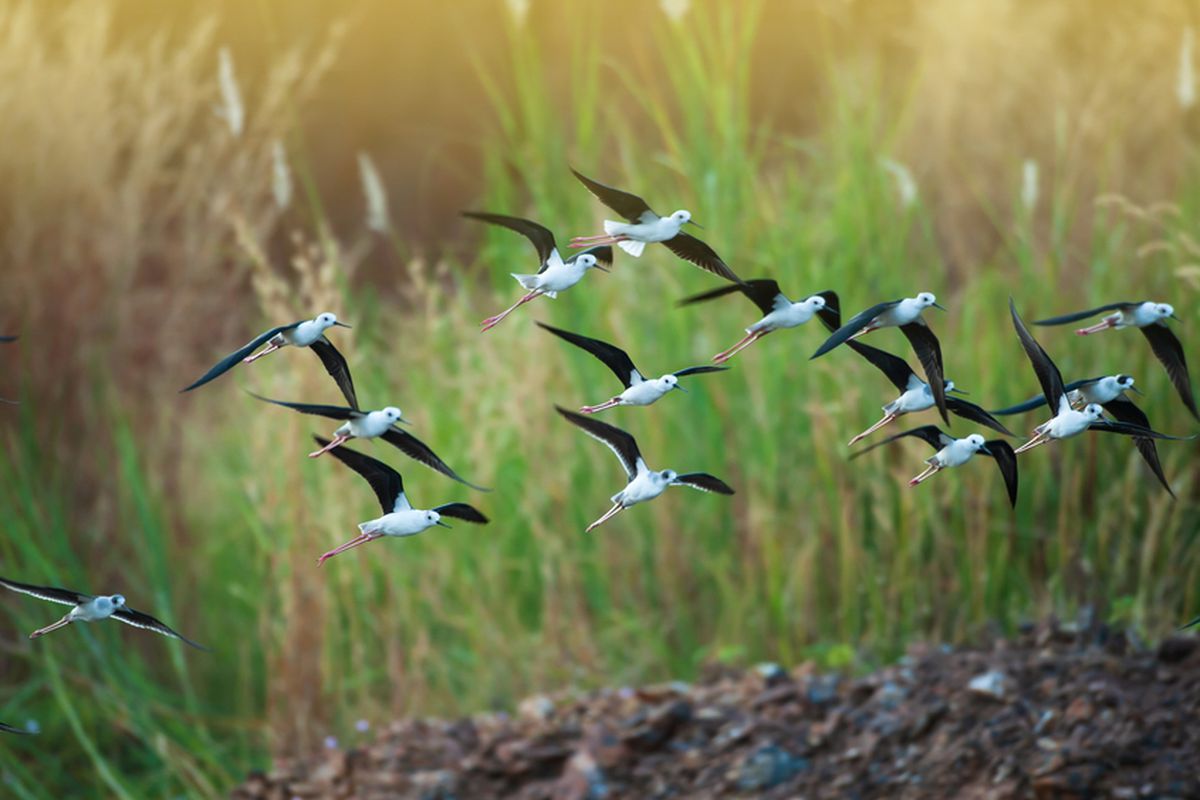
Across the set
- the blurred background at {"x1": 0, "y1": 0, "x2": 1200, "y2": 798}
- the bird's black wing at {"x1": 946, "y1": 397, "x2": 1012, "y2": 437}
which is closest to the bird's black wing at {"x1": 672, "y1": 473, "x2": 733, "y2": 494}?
the bird's black wing at {"x1": 946, "y1": 397, "x2": 1012, "y2": 437}

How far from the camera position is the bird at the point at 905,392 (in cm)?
124

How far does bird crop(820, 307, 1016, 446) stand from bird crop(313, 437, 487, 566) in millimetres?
344

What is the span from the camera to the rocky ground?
245cm

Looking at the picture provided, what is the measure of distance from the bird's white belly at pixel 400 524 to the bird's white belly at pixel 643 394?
8.1 inches

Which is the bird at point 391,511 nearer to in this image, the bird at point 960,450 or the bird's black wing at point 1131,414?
the bird at point 960,450

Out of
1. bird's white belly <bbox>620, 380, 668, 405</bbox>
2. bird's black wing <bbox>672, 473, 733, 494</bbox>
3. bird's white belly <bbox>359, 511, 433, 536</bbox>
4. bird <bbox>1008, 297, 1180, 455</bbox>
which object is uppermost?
bird's white belly <bbox>620, 380, 668, 405</bbox>

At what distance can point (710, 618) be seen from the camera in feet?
11.5

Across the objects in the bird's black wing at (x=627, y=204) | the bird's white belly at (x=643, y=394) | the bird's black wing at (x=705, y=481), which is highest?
the bird's black wing at (x=627, y=204)

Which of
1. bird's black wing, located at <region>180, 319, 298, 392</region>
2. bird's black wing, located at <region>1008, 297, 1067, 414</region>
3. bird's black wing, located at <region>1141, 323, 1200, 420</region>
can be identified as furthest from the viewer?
bird's black wing, located at <region>1141, 323, 1200, 420</region>

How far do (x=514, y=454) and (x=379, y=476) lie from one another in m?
2.65

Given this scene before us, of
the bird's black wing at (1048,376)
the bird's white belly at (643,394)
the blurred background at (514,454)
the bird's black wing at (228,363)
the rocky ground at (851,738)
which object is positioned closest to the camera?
the bird's black wing at (228,363)

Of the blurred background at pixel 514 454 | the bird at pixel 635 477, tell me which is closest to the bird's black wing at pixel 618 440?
the bird at pixel 635 477

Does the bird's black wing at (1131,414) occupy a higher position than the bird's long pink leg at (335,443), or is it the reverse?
the bird's long pink leg at (335,443)

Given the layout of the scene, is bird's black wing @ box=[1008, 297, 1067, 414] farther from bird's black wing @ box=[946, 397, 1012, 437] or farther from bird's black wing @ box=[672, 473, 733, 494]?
bird's black wing @ box=[672, 473, 733, 494]
